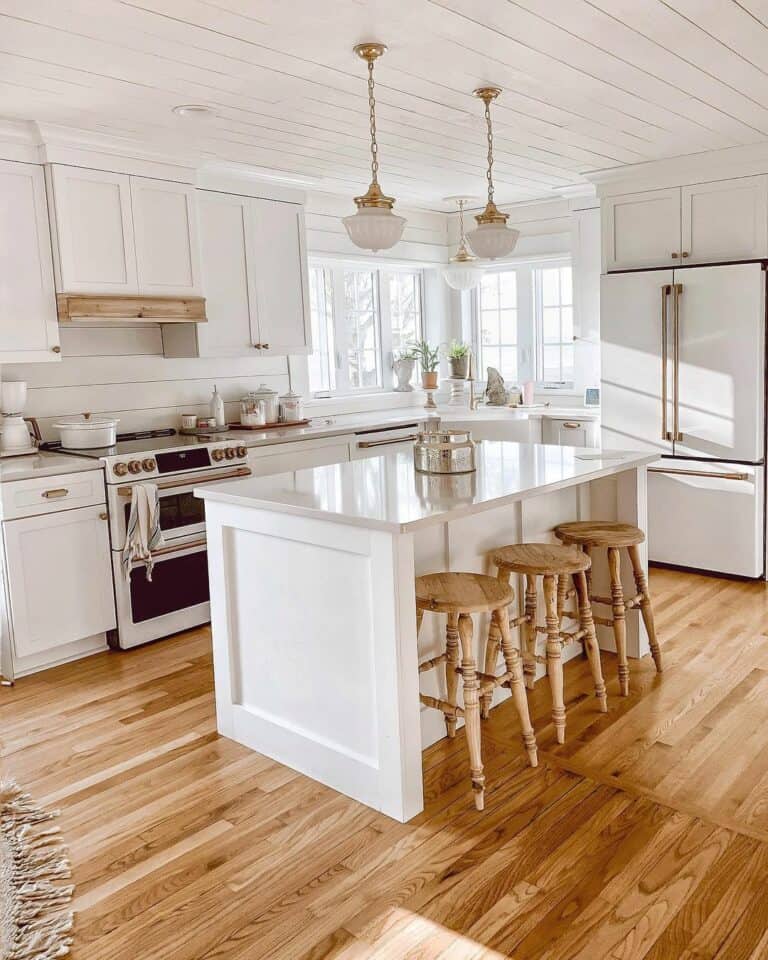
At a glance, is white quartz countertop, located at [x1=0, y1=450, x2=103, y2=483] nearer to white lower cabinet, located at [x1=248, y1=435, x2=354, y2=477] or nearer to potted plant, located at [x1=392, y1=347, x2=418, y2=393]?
white lower cabinet, located at [x1=248, y1=435, x2=354, y2=477]

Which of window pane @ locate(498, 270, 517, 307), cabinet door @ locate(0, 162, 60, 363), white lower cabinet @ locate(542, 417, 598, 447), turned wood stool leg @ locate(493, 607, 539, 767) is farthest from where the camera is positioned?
window pane @ locate(498, 270, 517, 307)

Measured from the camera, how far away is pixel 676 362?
4715mm

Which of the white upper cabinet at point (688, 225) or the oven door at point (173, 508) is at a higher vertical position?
the white upper cabinet at point (688, 225)

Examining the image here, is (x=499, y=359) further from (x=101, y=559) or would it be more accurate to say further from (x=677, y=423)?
(x=101, y=559)

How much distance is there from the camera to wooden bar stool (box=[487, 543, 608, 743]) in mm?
2838

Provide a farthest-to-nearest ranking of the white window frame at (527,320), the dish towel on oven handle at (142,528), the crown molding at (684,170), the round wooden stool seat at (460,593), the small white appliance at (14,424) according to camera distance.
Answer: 1. the white window frame at (527,320)
2. the crown molding at (684,170)
3. the small white appliance at (14,424)
4. the dish towel on oven handle at (142,528)
5. the round wooden stool seat at (460,593)

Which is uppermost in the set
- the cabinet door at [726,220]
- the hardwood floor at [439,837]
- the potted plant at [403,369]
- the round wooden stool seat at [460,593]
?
the cabinet door at [726,220]

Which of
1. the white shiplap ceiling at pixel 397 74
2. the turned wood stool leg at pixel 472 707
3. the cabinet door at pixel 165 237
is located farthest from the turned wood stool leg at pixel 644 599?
the cabinet door at pixel 165 237

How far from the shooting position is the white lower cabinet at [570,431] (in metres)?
5.48

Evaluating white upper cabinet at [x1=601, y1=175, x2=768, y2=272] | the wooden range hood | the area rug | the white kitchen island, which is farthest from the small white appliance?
white upper cabinet at [x1=601, y1=175, x2=768, y2=272]

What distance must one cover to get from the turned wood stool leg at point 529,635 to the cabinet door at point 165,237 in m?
2.39

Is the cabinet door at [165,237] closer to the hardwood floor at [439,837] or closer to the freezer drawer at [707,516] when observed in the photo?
the hardwood floor at [439,837]

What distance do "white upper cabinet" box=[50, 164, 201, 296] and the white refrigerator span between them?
2.43m

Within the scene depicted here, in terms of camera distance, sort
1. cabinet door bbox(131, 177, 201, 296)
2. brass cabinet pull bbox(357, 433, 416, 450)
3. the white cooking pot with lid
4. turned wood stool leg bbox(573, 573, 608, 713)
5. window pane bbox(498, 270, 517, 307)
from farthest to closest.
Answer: window pane bbox(498, 270, 517, 307) → brass cabinet pull bbox(357, 433, 416, 450) → cabinet door bbox(131, 177, 201, 296) → the white cooking pot with lid → turned wood stool leg bbox(573, 573, 608, 713)
